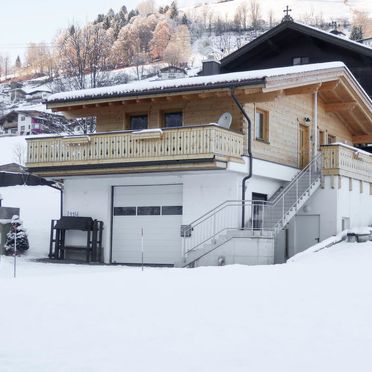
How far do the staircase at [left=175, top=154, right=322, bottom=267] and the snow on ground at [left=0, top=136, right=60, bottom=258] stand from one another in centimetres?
708

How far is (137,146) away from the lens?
21.6m

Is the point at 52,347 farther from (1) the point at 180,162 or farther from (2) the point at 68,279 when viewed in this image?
(1) the point at 180,162

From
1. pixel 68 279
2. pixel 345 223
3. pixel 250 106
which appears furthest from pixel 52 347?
pixel 345 223

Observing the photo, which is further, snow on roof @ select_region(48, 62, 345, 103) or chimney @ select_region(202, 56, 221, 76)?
chimney @ select_region(202, 56, 221, 76)

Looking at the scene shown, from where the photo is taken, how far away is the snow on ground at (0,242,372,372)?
723 cm

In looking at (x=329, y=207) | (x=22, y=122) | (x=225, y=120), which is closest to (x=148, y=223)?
(x=225, y=120)

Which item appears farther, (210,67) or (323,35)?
(323,35)

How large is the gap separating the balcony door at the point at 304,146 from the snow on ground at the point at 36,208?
10158 millimetres

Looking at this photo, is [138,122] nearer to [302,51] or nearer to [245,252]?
[245,252]

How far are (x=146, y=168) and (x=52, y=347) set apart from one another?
13.9m

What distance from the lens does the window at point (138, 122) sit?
24344mm

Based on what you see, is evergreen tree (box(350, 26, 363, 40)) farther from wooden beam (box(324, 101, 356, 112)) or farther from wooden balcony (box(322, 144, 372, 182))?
wooden balcony (box(322, 144, 372, 182))

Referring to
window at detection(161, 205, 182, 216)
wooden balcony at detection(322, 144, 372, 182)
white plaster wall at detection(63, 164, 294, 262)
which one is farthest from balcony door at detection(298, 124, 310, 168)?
window at detection(161, 205, 182, 216)

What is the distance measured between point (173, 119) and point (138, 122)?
1.53m
